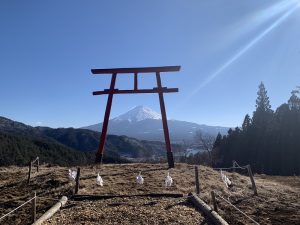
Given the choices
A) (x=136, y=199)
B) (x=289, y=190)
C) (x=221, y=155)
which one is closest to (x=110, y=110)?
(x=136, y=199)

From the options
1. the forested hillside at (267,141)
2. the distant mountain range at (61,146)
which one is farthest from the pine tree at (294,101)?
the distant mountain range at (61,146)

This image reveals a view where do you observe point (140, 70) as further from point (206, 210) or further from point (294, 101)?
point (294, 101)

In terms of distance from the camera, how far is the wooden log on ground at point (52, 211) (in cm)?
918

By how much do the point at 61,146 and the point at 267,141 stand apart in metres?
46.3

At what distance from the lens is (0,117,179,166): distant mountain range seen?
70.7 meters

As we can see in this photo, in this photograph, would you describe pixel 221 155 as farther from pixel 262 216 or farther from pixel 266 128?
pixel 262 216

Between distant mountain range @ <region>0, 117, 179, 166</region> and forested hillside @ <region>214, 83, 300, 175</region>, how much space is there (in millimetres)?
24688

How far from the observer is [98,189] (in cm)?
1323

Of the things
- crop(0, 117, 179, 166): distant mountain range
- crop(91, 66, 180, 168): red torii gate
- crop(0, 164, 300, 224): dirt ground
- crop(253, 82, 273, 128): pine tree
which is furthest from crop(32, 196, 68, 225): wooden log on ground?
crop(253, 82, 273, 128): pine tree

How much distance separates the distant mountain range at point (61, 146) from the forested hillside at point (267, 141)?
24688 mm

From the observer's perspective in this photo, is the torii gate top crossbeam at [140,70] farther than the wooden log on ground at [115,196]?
Yes

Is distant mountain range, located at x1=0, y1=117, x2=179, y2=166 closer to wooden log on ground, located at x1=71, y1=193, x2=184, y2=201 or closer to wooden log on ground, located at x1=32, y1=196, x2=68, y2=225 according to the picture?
wooden log on ground, located at x1=71, y1=193, x2=184, y2=201

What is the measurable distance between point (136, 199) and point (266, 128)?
4921cm

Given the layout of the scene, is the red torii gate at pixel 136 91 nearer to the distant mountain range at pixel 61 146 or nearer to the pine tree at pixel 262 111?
the distant mountain range at pixel 61 146
